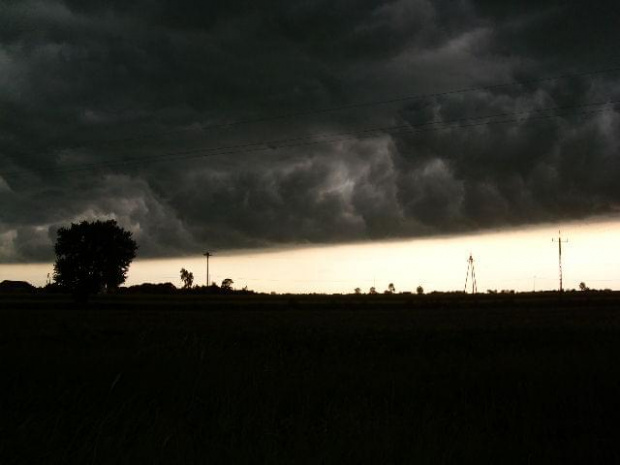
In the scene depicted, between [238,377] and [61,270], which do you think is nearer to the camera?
[238,377]

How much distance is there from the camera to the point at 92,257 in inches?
4210

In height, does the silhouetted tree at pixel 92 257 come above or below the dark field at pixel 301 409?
above

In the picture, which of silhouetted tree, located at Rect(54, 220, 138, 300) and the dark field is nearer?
the dark field

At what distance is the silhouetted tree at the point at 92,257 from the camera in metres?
106

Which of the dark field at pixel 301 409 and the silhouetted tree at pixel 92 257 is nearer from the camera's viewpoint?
the dark field at pixel 301 409

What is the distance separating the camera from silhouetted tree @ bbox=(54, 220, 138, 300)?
105500mm

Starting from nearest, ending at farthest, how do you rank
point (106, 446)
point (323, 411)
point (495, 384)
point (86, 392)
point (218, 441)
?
1. point (106, 446)
2. point (218, 441)
3. point (86, 392)
4. point (323, 411)
5. point (495, 384)

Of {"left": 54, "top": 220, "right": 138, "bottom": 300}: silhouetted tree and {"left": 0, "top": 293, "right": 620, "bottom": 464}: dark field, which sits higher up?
{"left": 54, "top": 220, "right": 138, "bottom": 300}: silhouetted tree

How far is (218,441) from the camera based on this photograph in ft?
24.7

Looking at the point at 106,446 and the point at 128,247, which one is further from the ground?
the point at 128,247

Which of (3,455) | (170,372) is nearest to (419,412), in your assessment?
(170,372)

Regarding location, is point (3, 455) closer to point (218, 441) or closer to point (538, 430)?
point (218, 441)

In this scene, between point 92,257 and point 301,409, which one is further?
point 92,257

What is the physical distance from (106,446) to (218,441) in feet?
4.97
